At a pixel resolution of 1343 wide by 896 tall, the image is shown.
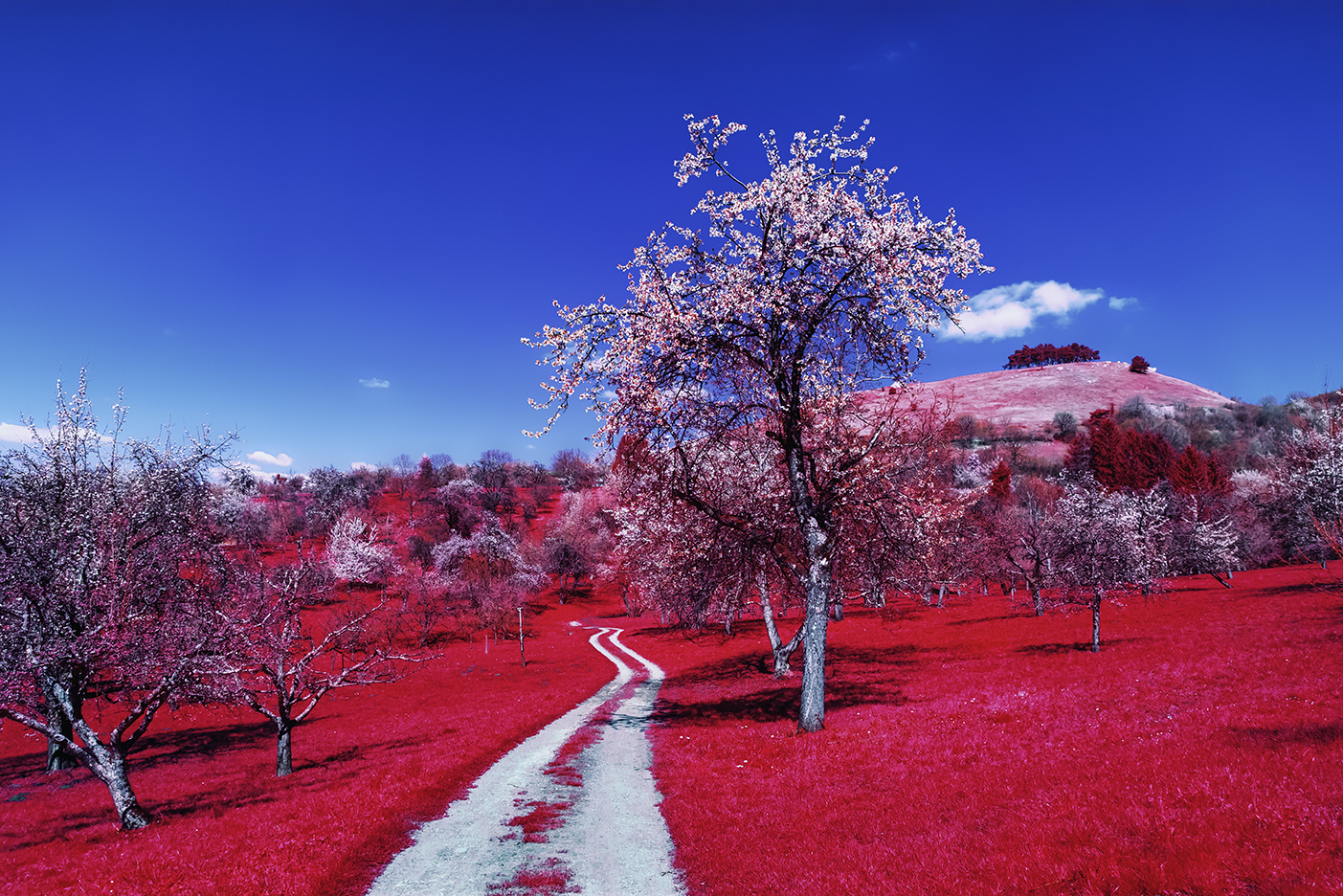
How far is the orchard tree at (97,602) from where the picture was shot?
1616 cm

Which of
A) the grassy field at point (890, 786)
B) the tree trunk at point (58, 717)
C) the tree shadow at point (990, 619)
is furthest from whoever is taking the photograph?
the tree shadow at point (990, 619)

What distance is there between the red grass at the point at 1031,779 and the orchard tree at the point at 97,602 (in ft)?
45.8

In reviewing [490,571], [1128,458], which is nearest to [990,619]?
[490,571]

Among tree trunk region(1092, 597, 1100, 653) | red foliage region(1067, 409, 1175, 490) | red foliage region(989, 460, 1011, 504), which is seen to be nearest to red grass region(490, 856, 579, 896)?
tree trunk region(1092, 597, 1100, 653)

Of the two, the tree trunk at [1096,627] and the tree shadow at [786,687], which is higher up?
the tree trunk at [1096,627]

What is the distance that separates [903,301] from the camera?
17219mm

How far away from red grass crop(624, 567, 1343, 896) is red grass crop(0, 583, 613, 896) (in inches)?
240

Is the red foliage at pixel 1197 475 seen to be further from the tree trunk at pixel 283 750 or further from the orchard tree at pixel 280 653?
the tree trunk at pixel 283 750

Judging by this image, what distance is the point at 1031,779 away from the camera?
12125 millimetres

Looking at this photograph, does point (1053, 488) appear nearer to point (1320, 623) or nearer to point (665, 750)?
point (1320, 623)

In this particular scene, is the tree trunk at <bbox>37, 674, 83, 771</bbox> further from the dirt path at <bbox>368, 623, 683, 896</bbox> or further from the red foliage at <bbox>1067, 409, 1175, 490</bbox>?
the red foliage at <bbox>1067, 409, 1175, 490</bbox>

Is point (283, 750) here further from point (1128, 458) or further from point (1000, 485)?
point (1128, 458)

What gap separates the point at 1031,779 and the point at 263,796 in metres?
21.2

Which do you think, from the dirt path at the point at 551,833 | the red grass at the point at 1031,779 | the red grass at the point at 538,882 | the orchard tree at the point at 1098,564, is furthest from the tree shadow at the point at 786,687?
the red grass at the point at 538,882
